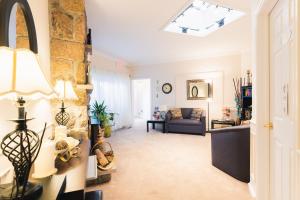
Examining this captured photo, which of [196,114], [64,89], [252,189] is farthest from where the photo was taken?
[196,114]

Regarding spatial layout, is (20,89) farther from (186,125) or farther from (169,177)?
(186,125)

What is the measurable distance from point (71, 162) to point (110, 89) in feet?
15.1

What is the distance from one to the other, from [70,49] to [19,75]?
1479 millimetres

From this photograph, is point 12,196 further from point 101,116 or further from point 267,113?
point 101,116

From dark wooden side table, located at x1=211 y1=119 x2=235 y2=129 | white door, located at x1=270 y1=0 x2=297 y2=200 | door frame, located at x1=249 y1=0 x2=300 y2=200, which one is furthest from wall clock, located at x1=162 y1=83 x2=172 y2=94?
white door, located at x1=270 y1=0 x2=297 y2=200

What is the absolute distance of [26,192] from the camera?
0.74m

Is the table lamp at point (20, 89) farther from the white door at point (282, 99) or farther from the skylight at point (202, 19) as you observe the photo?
the skylight at point (202, 19)

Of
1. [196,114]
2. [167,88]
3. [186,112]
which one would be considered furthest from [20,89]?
[167,88]

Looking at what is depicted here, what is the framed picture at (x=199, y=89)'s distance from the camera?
19.0ft

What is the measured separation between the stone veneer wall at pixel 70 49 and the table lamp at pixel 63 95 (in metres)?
0.09

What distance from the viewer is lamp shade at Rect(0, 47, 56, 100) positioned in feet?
2.10

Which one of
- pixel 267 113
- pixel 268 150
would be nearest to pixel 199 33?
pixel 267 113

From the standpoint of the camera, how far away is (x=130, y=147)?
161 inches

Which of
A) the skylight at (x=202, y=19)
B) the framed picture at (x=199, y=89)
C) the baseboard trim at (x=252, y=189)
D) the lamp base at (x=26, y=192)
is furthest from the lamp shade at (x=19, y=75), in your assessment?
the framed picture at (x=199, y=89)
